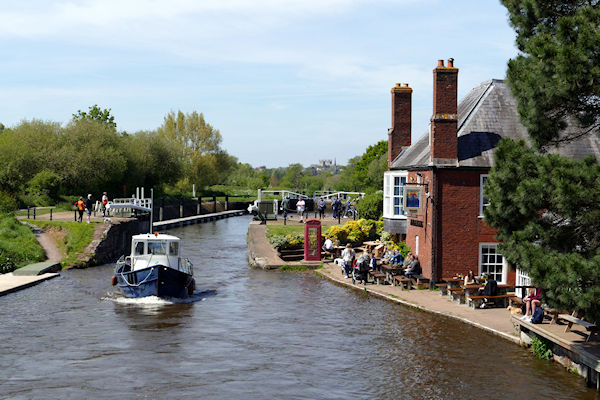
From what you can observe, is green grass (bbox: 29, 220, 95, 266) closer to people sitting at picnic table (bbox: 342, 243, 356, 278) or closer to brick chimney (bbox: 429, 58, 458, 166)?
people sitting at picnic table (bbox: 342, 243, 356, 278)

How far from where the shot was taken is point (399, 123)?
3928 centimetres

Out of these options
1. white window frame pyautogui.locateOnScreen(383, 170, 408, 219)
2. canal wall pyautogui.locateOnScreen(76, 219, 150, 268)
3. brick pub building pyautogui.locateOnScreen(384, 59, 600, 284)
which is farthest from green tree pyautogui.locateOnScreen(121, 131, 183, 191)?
A: brick pub building pyautogui.locateOnScreen(384, 59, 600, 284)

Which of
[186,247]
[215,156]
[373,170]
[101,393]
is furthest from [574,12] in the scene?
[215,156]

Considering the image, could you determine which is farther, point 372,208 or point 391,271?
point 372,208

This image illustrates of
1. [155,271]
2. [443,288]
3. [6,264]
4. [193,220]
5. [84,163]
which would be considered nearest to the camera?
[443,288]

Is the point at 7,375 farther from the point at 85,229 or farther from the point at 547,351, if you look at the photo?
the point at 85,229

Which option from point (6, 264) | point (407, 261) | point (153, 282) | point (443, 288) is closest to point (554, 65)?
point (443, 288)

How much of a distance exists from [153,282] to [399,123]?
1773 cm

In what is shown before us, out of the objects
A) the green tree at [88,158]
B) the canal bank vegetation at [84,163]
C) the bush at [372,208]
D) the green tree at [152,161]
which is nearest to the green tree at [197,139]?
the canal bank vegetation at [84,163]

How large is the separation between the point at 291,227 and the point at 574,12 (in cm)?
3511

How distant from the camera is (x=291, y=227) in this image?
50.8 m

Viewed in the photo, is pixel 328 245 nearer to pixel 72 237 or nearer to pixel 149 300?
pixel 149 300

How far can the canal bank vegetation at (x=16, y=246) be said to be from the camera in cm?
3738

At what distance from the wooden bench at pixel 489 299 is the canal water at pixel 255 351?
5.79 feet
